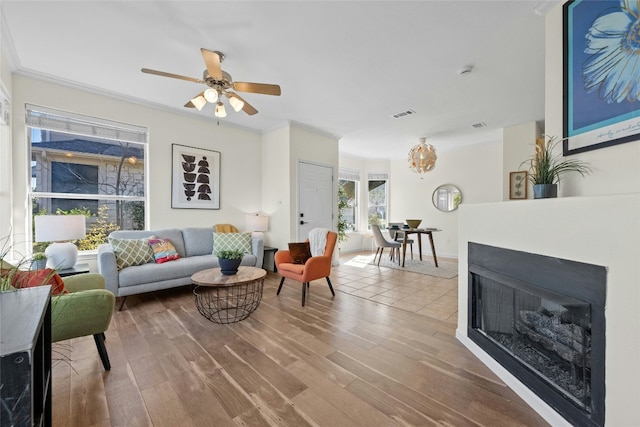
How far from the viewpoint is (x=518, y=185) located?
4.49m

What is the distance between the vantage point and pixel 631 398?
3.38 ft

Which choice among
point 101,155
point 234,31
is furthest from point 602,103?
point 101,155

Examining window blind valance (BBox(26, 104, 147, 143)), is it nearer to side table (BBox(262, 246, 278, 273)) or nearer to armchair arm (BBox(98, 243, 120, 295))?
armchair arm (BBox(98, 243, 120, 295))

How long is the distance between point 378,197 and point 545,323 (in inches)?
243

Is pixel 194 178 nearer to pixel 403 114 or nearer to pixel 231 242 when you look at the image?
pixel 231 242

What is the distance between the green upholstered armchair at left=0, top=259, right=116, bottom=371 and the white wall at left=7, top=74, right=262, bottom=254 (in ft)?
7.33

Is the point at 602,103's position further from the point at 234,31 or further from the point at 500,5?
the point at 234,31

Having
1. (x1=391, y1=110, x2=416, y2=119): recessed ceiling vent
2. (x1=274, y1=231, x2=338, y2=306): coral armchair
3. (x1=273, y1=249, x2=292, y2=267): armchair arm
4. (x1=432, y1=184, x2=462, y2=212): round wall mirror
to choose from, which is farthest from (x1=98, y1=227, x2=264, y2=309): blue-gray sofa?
(x1=432, y1=184, x2=462, y2=212): round wall mirror

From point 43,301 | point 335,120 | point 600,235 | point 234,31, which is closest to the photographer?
point 43,301

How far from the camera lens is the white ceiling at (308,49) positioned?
6.79ft

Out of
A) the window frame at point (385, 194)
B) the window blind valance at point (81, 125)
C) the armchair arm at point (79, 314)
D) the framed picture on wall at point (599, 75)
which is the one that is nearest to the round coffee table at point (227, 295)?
the armchair arm at point (79, 314)

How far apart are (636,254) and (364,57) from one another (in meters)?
2.55

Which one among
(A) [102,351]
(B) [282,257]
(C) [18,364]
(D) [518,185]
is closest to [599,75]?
(C) [18,364]

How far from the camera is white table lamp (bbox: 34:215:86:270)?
8.22ft
